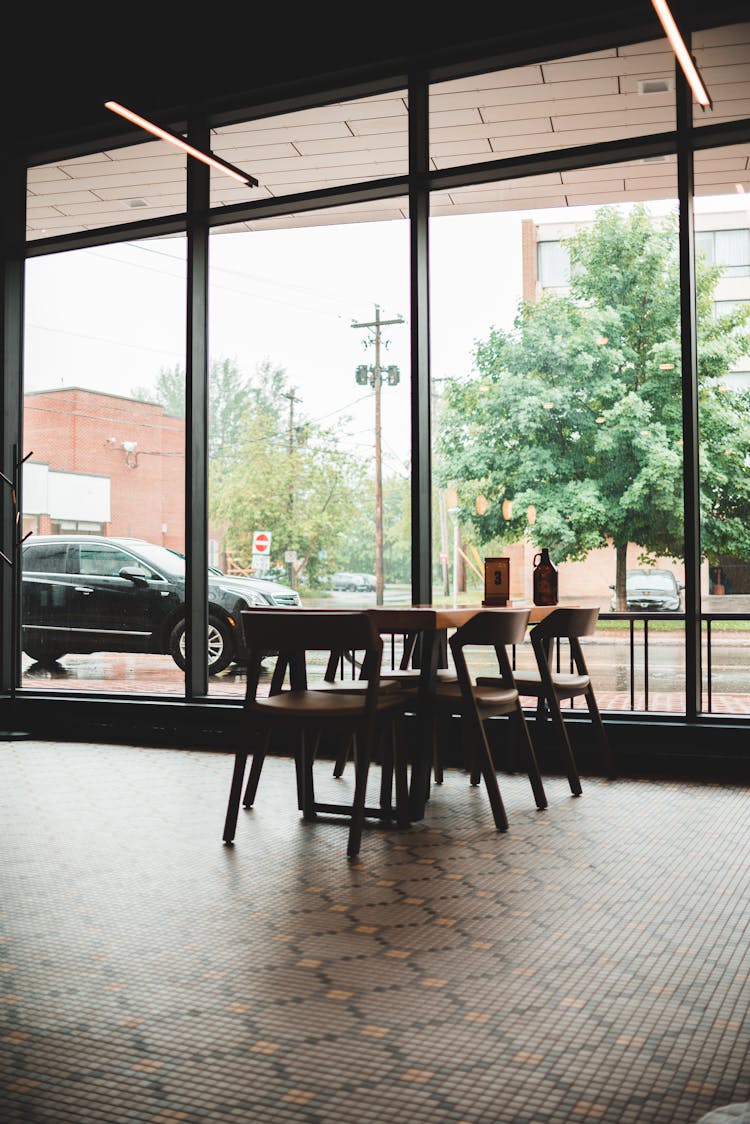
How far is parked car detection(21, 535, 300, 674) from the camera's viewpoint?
588 centimetres

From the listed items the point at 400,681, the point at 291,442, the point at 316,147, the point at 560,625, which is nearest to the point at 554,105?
the point at 316,147

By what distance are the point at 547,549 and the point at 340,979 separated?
2.92m

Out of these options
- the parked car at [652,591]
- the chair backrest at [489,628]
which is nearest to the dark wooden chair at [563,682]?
the parked car at [652,591]

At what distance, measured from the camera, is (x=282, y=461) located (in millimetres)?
5801

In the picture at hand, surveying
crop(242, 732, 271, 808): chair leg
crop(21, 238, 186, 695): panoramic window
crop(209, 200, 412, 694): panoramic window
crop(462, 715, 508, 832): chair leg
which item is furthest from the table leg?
crop(21, 238, 186, 695): panoramic window

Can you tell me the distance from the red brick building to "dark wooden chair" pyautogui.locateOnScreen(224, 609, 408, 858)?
232 cm

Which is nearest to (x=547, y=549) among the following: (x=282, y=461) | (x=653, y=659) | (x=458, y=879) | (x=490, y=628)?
(x=653, y=659)

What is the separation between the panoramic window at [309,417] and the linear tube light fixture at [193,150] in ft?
1.23

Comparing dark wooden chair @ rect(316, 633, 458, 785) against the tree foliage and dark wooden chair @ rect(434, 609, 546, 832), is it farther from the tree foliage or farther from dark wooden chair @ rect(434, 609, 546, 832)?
the tree foliage

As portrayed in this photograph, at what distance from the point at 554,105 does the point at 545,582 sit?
2498 millimetres

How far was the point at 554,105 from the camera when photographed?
5164 millimetres

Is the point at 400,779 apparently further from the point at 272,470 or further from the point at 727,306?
the point at 727,306

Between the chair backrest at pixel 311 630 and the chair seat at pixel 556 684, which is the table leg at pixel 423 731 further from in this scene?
the chair seat at pixel 556 684

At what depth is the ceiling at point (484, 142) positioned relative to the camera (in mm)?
4832
